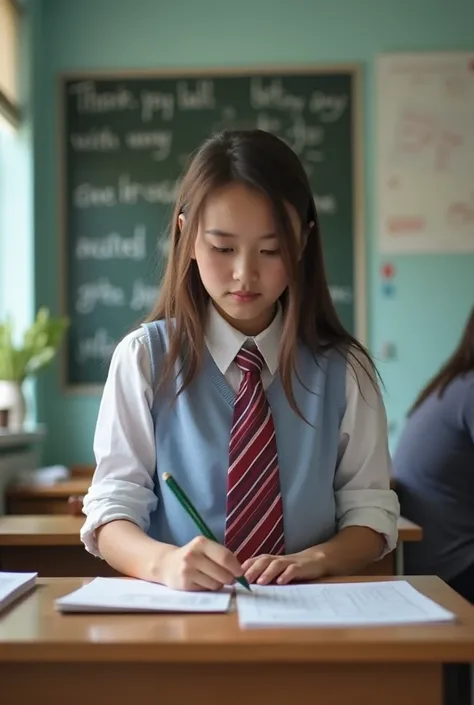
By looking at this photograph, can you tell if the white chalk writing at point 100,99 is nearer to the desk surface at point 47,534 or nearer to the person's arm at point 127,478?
the desk surface at point 47,534

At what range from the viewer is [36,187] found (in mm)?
3617

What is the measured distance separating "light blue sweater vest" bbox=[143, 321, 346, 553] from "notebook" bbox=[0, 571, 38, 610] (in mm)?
253

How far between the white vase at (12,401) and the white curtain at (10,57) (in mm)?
946

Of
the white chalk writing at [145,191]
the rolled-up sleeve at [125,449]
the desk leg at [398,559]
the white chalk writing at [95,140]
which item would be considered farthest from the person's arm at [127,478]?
the white chalk writing at [95,140]

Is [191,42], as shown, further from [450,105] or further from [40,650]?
[40,650]

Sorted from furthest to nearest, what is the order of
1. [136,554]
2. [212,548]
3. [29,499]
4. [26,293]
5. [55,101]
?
[55,101]
[26,293]
[29,499]
[136,554]
[212,548]

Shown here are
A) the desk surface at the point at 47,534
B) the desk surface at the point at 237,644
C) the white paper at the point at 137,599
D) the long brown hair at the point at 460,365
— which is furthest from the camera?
the long brown hair at the point at 460,365

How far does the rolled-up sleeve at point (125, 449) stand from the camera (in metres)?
1.35

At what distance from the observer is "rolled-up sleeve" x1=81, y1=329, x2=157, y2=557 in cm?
135

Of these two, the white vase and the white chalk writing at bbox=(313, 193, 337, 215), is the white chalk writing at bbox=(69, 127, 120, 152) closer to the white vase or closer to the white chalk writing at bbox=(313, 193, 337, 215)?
the white chalk writing at bbox=(313, 193, 337, 215)

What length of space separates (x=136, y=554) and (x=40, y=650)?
0.35 meters

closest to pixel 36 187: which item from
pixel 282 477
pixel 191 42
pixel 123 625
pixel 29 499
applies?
pixel 191 42

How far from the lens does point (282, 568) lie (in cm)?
120

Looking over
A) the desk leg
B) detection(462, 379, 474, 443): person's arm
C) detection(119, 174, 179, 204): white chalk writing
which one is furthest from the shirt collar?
detection(119, 174, 179, 204): white chalk writing
